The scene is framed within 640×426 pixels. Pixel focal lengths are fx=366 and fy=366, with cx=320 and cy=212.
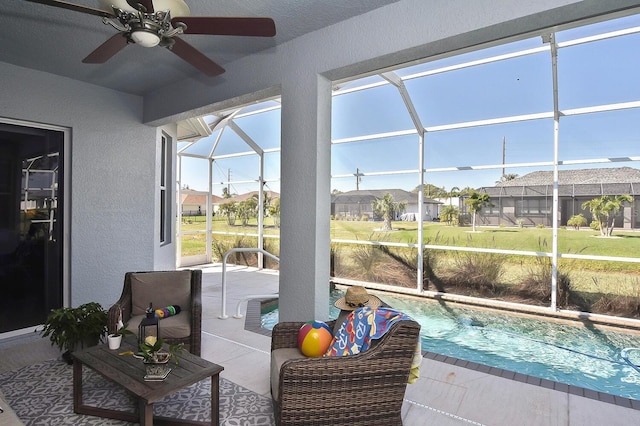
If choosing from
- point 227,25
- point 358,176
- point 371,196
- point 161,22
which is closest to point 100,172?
point 161,22

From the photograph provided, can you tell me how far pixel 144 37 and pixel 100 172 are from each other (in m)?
3.31

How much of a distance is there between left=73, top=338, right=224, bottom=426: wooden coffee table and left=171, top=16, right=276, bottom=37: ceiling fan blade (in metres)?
2.14

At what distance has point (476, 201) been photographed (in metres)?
7.48

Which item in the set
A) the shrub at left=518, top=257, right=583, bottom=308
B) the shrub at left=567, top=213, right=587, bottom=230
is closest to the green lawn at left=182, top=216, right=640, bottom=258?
the shrub at left=567, top=213, right=587, bottom=230

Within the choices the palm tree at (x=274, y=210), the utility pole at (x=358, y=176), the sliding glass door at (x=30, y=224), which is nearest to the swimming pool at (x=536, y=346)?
the sliding glass door at (x=30, y=224)

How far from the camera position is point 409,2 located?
2.77 meters

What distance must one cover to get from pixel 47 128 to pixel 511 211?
24.8 ft

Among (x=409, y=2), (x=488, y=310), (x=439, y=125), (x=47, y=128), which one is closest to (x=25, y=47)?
(x=47, y=128)

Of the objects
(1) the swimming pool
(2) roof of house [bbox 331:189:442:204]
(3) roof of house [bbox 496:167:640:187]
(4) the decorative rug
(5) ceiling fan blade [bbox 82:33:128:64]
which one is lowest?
(1) the swimming pool

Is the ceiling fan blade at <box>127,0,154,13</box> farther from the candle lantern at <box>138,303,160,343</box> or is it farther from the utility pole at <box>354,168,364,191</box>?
the utility pole at <box>354,168,364,191</box>

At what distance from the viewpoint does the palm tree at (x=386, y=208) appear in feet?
26.9

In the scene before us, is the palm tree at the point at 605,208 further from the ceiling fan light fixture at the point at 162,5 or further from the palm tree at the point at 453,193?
the ceiling fan light fixture at the point at 162,5

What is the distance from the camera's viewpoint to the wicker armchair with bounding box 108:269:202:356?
133 inches

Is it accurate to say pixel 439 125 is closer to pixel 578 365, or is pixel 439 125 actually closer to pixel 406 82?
pixel 406 82
